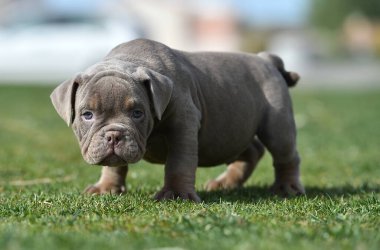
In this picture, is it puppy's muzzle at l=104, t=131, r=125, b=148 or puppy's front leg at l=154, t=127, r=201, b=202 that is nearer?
puppy's muzzle at l=104, t=131, r=125, b=148

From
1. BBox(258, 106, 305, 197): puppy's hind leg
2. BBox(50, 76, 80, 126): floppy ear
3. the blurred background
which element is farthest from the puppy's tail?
the blurred background

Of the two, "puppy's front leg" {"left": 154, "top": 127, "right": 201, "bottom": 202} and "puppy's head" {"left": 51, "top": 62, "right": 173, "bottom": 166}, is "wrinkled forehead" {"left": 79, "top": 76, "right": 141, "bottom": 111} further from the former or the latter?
"puppy's front leg" {"left": 154, "top": 127, "right": 201, "bottom": 202}

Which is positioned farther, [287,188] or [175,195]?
Answer: [287,188]

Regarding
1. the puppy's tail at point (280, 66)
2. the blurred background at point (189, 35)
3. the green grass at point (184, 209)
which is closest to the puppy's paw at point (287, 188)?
the green grass at point (184, 209)

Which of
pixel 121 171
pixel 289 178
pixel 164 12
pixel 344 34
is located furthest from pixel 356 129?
pixel 344 34

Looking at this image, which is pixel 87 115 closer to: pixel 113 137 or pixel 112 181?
pixel 113 137

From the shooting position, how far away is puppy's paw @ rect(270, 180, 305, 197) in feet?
23.2

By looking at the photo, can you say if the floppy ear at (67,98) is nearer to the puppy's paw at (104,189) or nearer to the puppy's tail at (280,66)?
the puppy's paw at (104,189)

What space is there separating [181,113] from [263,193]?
135 cm

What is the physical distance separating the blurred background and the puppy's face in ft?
69.7

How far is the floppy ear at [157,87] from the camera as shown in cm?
574

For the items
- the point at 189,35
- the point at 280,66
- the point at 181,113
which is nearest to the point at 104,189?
the point at 181,113

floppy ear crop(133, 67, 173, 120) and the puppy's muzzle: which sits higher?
floppy ear crop(133, 67, 173, 120)

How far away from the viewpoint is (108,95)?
5637mm
